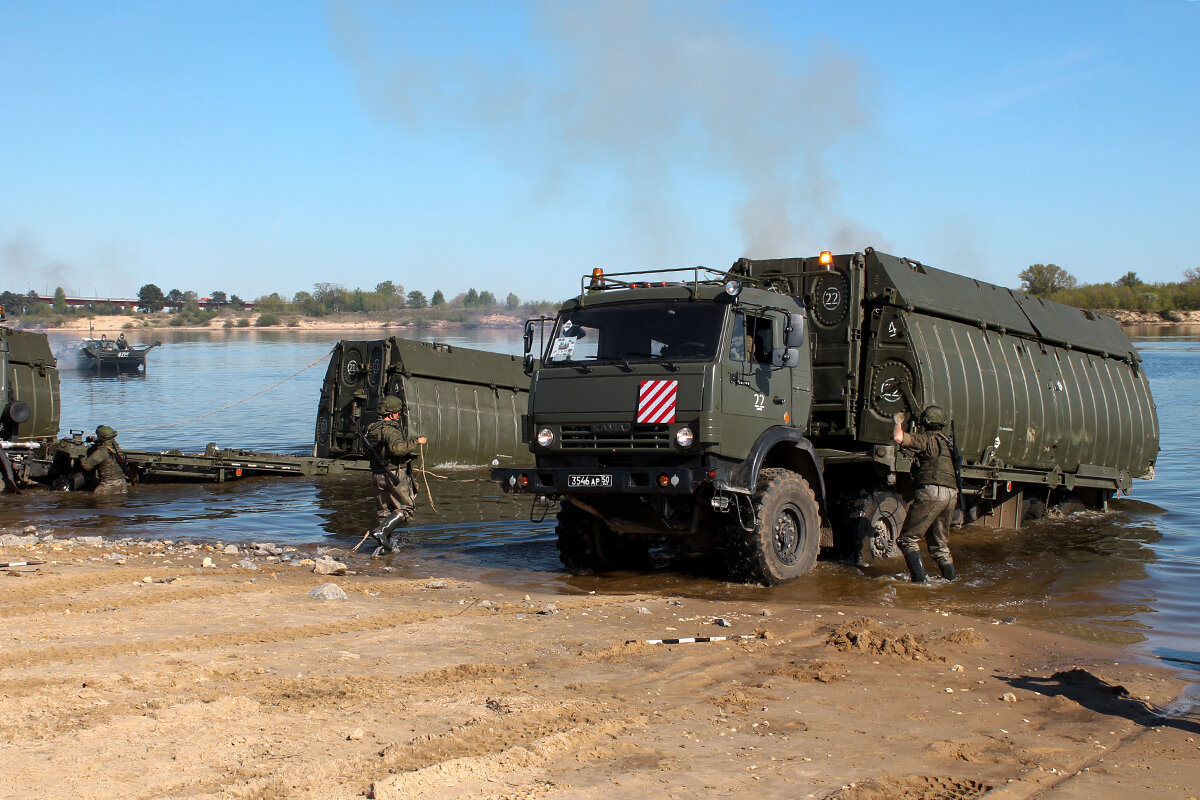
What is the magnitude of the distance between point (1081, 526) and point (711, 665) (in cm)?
1074

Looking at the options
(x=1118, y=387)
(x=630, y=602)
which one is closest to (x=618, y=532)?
(x=630, y=602)

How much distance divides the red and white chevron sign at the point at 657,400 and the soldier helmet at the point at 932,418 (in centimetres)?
294

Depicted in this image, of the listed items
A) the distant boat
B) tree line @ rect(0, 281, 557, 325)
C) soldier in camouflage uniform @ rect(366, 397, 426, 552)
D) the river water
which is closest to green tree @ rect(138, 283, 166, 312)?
tree line @ rect(0, 281, 557, 325)

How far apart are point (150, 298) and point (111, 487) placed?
432ft

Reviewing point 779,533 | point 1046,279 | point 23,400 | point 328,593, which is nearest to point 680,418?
point 779,533

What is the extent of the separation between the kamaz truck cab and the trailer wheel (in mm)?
504

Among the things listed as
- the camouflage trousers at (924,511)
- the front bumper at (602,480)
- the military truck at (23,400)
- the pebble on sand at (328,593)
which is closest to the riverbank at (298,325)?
the military truck at (23,400)

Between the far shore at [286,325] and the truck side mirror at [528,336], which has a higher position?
the far shore at [286,325]

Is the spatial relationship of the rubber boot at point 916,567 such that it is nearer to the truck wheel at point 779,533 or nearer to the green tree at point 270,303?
the truck wheel at point 779,533

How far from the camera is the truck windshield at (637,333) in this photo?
9727 mm

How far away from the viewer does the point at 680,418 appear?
9.44m

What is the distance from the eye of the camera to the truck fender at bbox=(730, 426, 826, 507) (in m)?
9.71

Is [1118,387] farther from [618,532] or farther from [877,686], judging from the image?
[877,686]

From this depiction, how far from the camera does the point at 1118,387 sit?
16016mm
